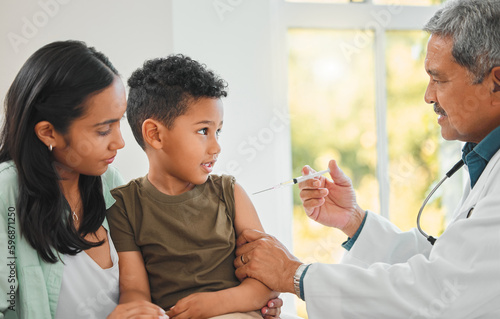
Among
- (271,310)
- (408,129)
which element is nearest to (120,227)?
(271,310)

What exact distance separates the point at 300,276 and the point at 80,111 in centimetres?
83

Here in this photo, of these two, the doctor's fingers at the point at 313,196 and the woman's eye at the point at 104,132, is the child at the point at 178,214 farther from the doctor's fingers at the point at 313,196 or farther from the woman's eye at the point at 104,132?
the doctor's fingers at the point at 313,196

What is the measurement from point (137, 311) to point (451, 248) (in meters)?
0.91

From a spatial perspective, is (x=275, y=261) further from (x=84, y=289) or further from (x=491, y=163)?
(x=491, y=163)

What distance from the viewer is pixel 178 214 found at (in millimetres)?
1713

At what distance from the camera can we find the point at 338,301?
1.55m

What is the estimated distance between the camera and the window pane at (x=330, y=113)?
2701 millimetres

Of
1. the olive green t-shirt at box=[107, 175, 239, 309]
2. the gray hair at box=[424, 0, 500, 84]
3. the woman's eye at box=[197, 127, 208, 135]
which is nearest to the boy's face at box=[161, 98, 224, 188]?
the woman's eye at box=[197, 127, 208, 135]

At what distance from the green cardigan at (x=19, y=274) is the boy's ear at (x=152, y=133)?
0.43 meters

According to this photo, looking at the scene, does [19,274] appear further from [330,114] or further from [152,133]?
[330,114]

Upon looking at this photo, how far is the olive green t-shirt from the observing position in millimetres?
1659

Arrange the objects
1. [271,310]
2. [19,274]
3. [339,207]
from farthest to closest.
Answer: [339,207] < [271,310] < [19,274]

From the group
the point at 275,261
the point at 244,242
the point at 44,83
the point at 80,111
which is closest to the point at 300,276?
the point at 275,261

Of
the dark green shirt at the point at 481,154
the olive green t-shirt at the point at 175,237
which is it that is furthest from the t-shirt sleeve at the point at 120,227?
the dark green shirt at the point at 481,154
